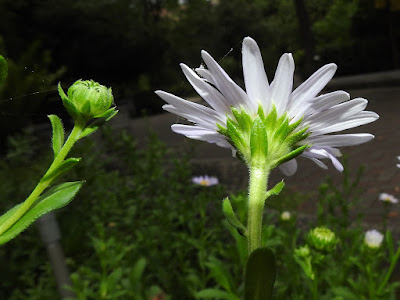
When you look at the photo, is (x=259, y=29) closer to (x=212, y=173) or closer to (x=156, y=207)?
(x=212, y=173)

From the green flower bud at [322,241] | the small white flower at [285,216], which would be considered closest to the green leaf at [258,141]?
the green flower bud at [322,241]

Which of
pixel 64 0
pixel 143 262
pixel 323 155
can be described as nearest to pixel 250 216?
pixel 323 155

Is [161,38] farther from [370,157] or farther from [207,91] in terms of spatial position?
[370,157]

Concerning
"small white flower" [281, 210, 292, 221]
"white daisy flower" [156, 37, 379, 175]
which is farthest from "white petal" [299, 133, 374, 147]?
"small white flower" [281, 210, 292, 221]

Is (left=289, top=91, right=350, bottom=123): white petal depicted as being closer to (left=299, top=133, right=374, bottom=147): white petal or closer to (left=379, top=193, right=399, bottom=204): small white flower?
(left=299, top=133, right=374, bottom=147): white petal

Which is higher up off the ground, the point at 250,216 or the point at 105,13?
the point at 105,13

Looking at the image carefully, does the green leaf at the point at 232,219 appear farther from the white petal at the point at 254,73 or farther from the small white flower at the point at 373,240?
the small white flower at the point at 373,240
